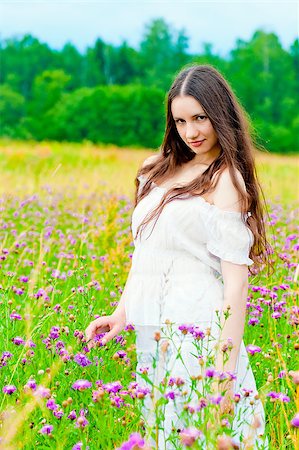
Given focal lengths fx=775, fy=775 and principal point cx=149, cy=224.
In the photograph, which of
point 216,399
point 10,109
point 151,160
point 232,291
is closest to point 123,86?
point 10,109

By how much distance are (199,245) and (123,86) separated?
40128 mm

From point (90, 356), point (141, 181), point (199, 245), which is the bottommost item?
point (90, 356)

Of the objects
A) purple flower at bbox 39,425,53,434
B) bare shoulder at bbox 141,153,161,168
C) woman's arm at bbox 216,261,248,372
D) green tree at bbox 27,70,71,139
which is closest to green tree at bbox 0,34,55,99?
green tree at bbox 27,70,71,139

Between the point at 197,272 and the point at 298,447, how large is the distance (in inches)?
29.4

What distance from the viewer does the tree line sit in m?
35.4

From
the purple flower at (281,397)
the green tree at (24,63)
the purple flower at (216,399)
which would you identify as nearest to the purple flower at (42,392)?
the purple flower at (216,399)

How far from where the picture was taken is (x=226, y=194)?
100 inches

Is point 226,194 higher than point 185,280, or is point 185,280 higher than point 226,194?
point 226,194

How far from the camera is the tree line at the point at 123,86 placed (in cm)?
3541

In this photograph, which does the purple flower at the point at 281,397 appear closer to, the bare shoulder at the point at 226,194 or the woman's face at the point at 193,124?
A: the bare shoulder at the point at 226,194

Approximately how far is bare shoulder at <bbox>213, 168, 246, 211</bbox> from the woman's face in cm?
16

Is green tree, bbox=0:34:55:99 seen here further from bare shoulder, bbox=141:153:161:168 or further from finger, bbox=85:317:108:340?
finger, bbox=85:317:108:340

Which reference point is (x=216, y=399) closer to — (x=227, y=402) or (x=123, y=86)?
(x=227, y=402)

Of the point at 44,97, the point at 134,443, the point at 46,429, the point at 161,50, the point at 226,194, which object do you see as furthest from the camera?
the point at 161,50
